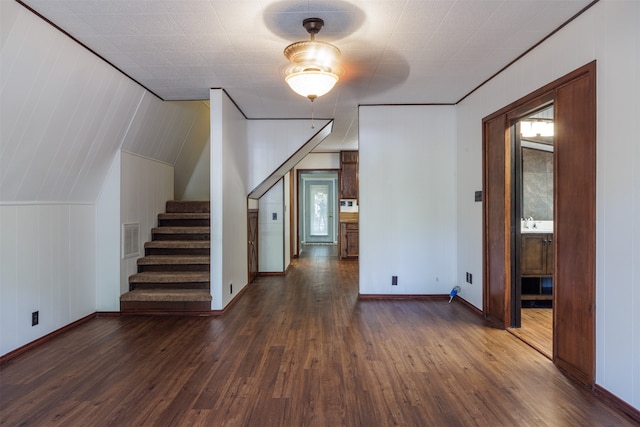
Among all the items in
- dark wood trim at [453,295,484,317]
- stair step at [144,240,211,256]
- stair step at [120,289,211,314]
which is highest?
stair step at [144,240,211,256]

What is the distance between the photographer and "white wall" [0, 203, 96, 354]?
2.94 m

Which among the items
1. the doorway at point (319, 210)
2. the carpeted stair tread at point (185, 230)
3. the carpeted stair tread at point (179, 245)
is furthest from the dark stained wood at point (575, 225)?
the doorway at point (319, 210)

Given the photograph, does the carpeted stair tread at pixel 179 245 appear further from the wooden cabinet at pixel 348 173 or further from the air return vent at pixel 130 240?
the wooden cabinet at pixel 348 173

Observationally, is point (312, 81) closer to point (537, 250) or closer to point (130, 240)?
point (130, 240)

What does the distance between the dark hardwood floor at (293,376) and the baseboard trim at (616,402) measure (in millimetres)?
65

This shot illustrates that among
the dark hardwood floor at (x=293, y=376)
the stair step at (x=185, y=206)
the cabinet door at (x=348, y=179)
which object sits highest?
the cabinet door at (x=348, y=179)

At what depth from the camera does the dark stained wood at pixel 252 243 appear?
5.79m

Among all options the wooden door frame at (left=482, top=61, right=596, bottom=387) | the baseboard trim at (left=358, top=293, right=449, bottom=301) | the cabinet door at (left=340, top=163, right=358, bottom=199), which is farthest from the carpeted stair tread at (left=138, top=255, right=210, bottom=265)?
the cabinet door at (left=340, top=163, right=358, bottom=199)

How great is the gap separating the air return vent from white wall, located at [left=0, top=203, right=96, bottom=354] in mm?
298

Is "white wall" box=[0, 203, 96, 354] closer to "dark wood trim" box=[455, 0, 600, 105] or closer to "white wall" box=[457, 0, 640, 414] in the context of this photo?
"white wall" box=[457, 0, 640, 414]

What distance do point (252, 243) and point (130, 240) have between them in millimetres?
2084

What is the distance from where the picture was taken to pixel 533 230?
4.23 metres

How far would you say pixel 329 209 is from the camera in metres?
12.5

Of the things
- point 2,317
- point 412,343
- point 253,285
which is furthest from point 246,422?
point 253,285
